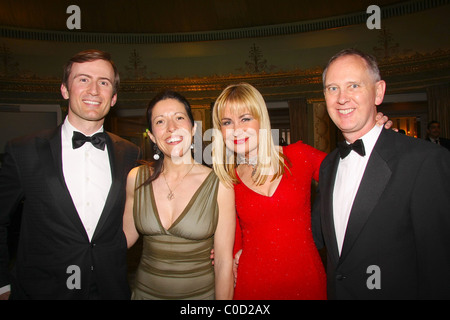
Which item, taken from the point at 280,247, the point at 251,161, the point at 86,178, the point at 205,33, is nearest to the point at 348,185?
the point at 280,247

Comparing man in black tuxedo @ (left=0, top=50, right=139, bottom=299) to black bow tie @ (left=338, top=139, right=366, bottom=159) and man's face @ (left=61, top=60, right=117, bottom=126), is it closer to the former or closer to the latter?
man's face @ (left=61, top=60, right=117, bottom=126)

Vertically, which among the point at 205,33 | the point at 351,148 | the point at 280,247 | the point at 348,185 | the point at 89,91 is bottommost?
the point at 280,247

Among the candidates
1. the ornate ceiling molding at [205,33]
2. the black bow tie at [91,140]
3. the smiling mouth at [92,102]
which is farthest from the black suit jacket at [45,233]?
the ornate ceiling molding at [205,33]

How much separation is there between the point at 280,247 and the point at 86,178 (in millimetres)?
1370

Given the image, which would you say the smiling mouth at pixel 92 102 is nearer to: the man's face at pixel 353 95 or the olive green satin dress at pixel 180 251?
the olive green satin dress at pixel 180 251

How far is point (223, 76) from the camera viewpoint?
9.16 metres

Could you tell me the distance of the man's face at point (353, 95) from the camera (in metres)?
1.72

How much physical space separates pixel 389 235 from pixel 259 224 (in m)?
0.88

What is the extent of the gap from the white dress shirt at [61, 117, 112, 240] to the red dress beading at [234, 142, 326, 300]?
3.16ft

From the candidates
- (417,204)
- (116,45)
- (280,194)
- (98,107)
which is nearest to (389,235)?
(417,204)

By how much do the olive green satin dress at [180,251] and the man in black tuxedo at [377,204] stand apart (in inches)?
30.1

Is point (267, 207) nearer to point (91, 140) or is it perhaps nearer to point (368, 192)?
point (368, 192)

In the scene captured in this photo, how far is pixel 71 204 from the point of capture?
1777 millimetres

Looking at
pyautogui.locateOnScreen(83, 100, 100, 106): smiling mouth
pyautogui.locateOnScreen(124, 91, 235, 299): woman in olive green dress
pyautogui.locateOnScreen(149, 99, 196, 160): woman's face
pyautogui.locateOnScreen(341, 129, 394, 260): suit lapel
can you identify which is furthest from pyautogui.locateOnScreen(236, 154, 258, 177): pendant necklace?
pyautogui.locateOnScreen(83, 100, 100, 106): smiling mouth
